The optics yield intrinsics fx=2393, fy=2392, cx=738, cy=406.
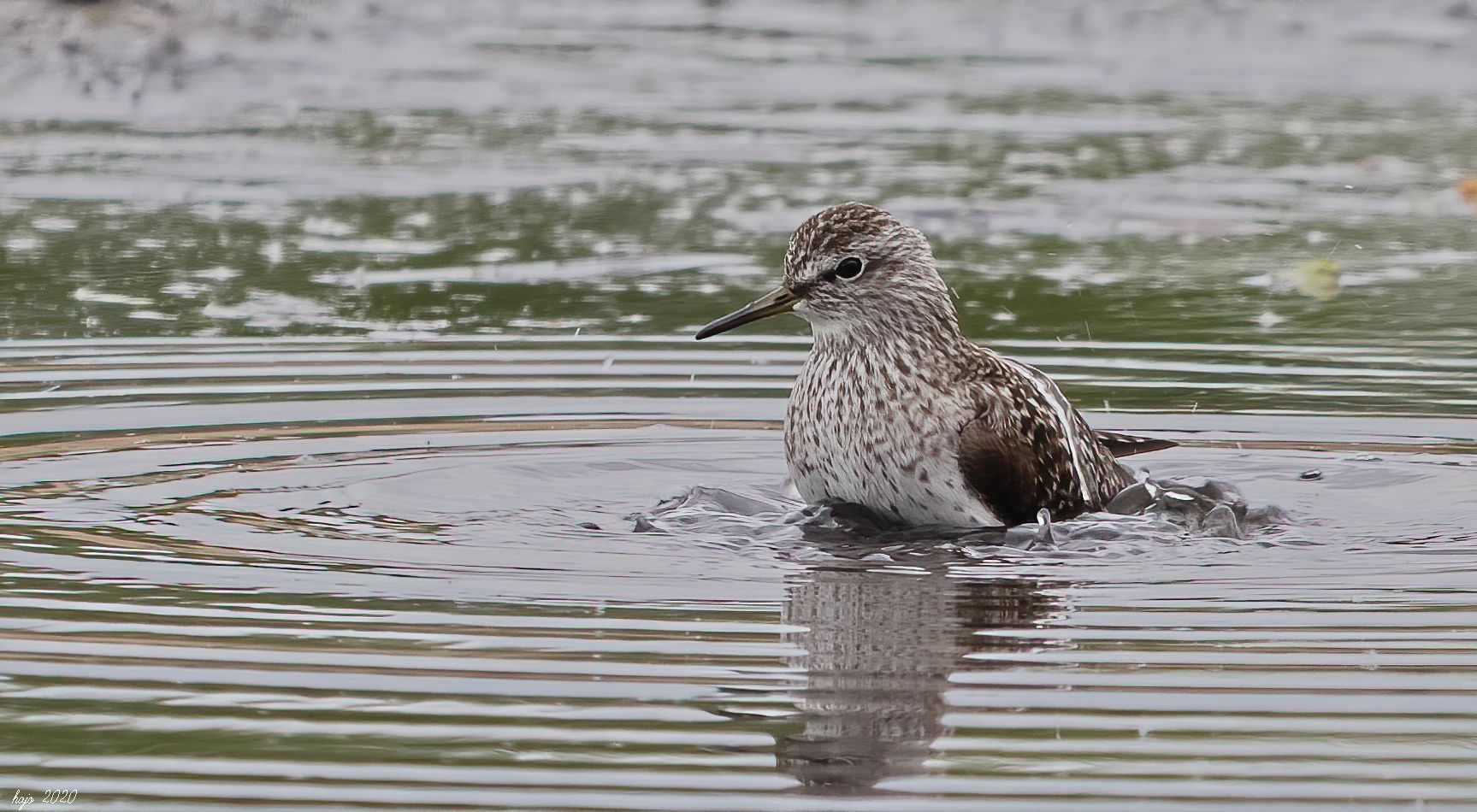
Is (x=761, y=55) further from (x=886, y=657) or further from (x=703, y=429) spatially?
(x=886, y=657)

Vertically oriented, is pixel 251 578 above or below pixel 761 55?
below

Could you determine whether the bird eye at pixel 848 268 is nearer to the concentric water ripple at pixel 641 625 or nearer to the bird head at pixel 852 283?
the bird head at pixel 852 283

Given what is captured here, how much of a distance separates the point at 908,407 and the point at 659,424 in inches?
79.6

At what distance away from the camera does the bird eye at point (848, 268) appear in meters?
9.89

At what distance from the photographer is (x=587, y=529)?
901cm

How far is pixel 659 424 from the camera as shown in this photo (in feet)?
36.6

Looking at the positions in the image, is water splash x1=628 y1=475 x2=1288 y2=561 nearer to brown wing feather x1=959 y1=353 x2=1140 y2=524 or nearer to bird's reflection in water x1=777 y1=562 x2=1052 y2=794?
brown wing feather x1=959 y1=353 x2=1140 y2=524

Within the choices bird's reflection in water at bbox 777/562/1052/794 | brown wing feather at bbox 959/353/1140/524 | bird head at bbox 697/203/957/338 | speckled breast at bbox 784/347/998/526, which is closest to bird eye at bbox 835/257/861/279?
bird head at bbox 697/203/957/338

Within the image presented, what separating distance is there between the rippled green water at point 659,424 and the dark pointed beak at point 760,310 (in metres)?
0.71

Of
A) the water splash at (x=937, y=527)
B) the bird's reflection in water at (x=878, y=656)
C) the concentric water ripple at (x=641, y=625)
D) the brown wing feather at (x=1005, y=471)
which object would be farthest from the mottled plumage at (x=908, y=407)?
the bird's reflection in water at (x=878, y=656)

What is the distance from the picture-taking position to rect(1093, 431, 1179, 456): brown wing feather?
10.0 metres

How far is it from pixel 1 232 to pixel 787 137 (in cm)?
735

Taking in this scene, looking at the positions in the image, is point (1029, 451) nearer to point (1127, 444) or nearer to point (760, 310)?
point (1127, 444)

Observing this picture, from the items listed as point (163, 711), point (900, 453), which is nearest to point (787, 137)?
point (900, 453)
